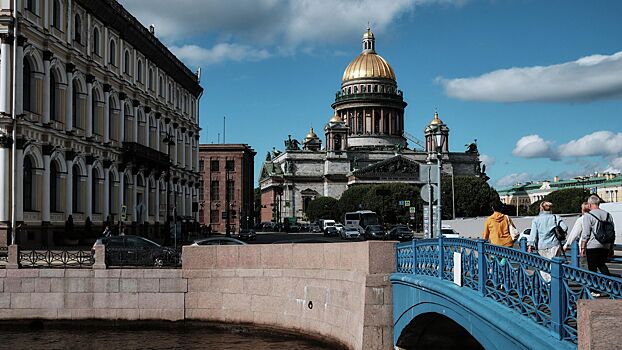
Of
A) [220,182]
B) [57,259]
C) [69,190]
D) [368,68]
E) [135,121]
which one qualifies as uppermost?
[368,68]

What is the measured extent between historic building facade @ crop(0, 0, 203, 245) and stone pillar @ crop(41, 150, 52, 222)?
5 cm

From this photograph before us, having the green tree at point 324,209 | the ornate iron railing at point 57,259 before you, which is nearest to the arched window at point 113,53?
the ornate iron railing at point 57,259

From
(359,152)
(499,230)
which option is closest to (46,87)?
(499,230)

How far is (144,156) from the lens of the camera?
5469 cm

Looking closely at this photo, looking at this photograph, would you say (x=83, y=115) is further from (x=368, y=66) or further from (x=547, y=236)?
(x=368, y=66)

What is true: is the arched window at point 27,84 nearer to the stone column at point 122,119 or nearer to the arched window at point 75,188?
the arched window at point 75,188

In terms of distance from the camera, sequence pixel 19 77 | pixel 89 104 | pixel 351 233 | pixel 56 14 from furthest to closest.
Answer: pixel 351 233
pixel 89 104
pixel 56 14
pixel 19 77

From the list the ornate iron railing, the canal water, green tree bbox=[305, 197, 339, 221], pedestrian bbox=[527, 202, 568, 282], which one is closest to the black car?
the ornate iron railing

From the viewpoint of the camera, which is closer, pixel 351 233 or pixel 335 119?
pixel 351 233

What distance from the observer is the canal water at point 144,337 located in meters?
21.1

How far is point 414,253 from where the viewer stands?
15.3 m

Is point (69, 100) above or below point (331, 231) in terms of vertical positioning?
above

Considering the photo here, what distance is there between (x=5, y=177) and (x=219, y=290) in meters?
15.9

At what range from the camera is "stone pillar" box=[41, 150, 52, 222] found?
38094 mm
